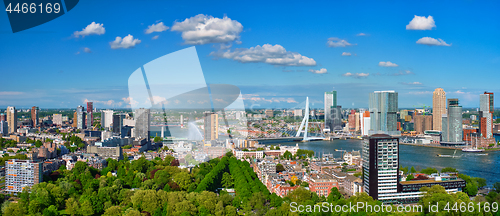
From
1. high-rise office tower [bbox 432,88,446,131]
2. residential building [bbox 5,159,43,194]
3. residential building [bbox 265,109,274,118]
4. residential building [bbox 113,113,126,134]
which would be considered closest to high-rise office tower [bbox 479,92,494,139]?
high-rise office tower [bbox 432,88,446,131]

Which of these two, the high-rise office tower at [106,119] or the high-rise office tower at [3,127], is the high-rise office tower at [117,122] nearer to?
the high-rise office tower at [106,119]

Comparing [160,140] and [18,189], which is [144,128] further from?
[18,189]

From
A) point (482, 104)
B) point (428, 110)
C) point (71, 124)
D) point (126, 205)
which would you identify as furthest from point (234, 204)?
point (428, 110)

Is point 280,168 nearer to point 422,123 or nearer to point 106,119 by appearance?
point 106,119

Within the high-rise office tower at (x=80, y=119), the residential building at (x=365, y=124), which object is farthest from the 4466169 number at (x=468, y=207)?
the high-rise office tower at (x=80, y=119)

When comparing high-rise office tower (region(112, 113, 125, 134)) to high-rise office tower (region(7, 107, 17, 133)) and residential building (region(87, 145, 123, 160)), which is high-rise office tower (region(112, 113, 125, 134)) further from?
residential building (region(87, 145, 123, 160))
